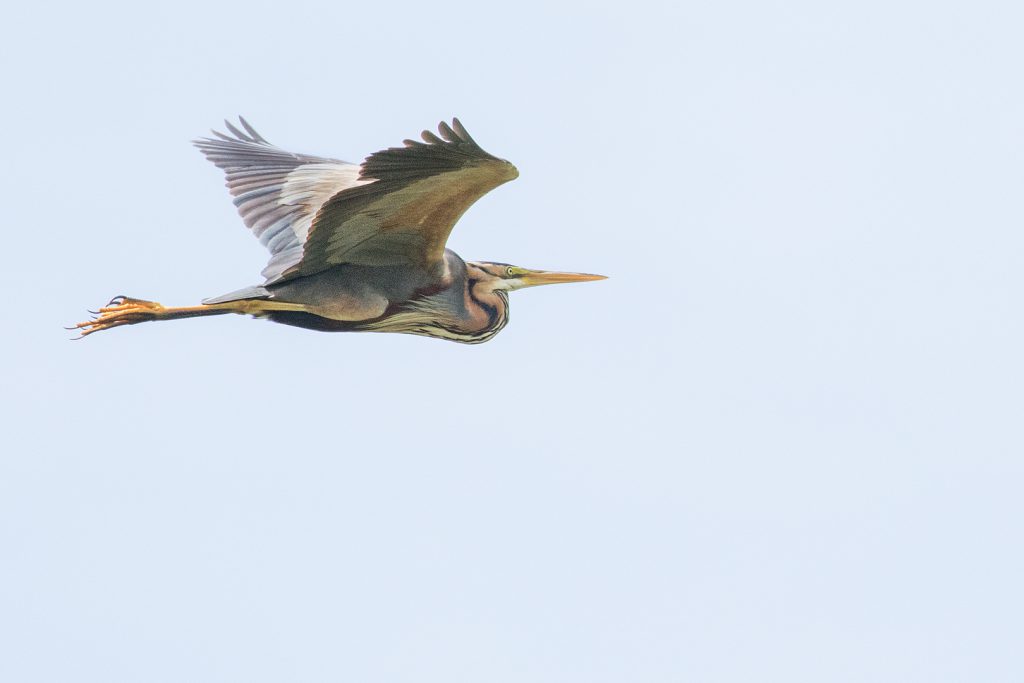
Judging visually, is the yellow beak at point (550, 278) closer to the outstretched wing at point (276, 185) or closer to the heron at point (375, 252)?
the heron at point (375, 252)

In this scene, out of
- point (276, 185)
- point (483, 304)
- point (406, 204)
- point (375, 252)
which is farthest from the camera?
point (276, 185)

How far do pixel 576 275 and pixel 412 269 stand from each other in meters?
1.57

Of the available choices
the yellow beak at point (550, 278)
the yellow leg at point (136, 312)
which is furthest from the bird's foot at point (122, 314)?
the yellow beak at point (550, 278)

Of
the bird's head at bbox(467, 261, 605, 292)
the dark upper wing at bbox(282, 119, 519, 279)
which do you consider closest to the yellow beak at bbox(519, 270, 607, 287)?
the bird's head at bbox(467, 261, 605, 292)

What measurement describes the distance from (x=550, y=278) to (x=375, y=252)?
164cm

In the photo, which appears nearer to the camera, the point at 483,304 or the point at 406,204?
the point at 406,204

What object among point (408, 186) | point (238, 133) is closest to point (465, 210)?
point (408, 186)

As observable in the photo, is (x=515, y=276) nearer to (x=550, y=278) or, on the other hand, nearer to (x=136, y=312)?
(x=550, y=278)

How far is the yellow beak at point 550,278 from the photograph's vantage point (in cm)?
922

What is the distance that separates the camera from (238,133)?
409 inches

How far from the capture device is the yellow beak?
9219 mm

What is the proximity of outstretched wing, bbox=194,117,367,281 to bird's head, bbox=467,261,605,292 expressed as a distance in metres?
0.82

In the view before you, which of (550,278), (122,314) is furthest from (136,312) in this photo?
(550,278)

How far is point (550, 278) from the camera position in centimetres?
939
